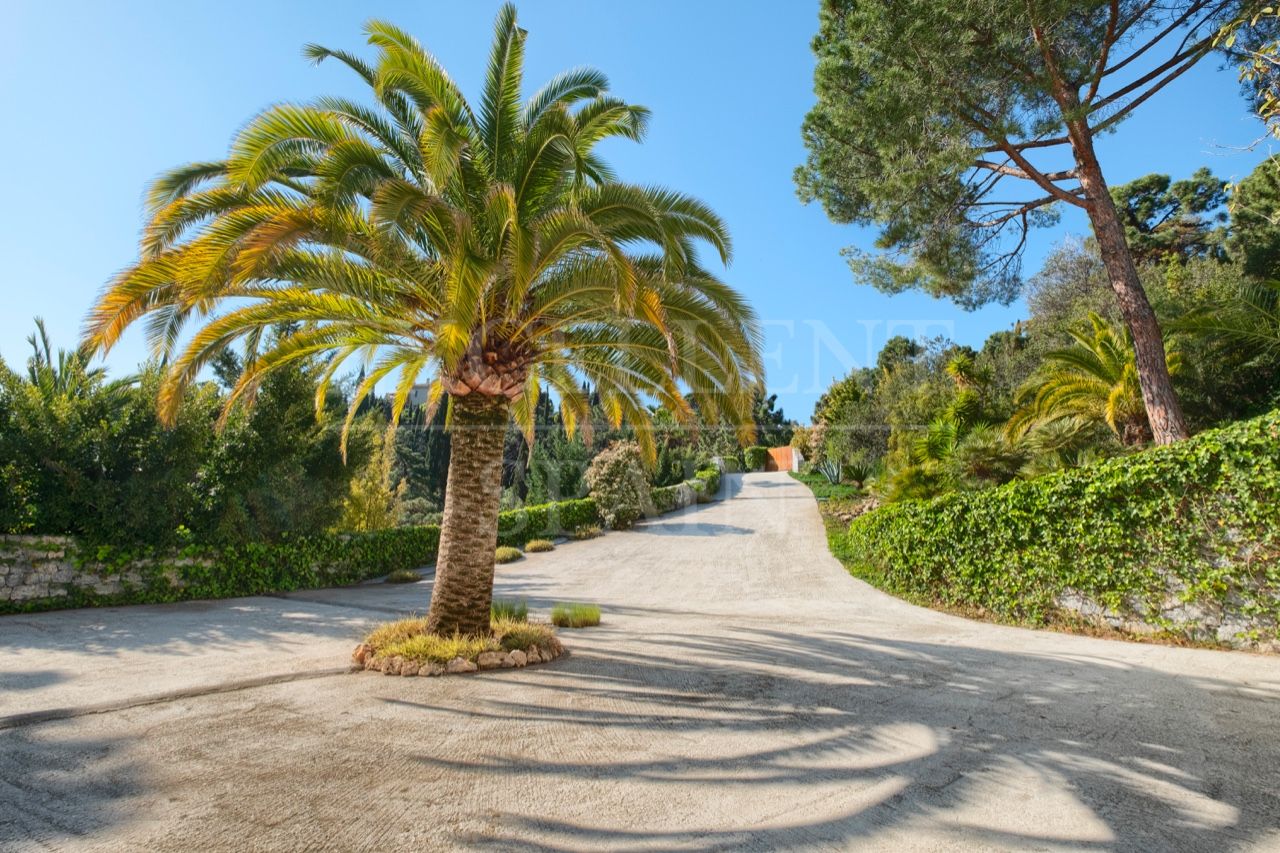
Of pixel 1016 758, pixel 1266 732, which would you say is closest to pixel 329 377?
pixel 1016 758

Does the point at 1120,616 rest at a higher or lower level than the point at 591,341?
lower

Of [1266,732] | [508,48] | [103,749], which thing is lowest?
[103,749]

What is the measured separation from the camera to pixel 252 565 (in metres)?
12.7

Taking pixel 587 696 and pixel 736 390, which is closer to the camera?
pixel 587 696

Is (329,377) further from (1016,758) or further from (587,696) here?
(1016,758)

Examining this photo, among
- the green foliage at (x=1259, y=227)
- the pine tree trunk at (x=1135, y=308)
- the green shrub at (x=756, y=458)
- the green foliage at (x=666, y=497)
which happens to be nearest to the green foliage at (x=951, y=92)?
the pine tree trunk at (x=1135, y=308)

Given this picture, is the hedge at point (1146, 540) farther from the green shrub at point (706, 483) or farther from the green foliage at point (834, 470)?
the green shrub at point (706, 483)

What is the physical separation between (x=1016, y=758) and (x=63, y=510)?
44.5 ft

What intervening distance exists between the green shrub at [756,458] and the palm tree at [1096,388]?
3756 cm

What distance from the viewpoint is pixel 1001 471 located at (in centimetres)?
1404

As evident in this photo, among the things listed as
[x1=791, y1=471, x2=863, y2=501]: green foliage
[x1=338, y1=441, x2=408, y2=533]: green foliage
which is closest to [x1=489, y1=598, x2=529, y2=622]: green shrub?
[x1=338, y1=441, x2=408, y2=533]: green foliage

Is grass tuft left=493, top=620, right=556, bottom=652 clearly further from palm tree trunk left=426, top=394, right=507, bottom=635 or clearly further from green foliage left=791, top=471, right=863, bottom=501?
green foliage left=791, top=471, right=863, bottom=501

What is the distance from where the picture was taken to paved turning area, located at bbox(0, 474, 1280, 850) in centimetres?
300

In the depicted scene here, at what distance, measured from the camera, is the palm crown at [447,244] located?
5.70 m
